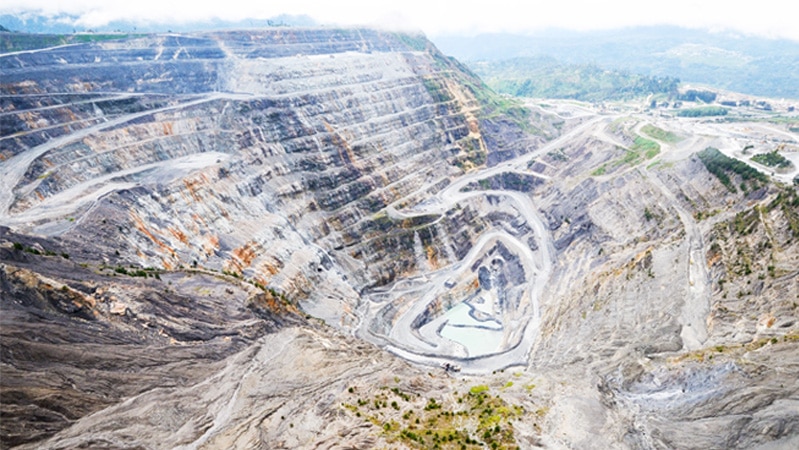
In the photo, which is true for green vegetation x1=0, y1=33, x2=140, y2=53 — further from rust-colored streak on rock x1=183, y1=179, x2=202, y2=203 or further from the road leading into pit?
the road leading into pit

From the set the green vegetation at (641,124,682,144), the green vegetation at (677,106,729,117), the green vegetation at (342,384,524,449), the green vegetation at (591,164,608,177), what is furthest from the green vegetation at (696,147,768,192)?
the green vegetation at (677,106,729,117)

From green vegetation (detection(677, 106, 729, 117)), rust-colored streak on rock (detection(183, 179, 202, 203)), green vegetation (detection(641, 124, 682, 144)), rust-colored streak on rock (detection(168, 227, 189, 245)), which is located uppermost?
rust-colored streak on rock (detection(183, 179, 202, 203))

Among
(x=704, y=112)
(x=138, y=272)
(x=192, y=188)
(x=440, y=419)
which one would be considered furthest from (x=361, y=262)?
(x=704, y=112)

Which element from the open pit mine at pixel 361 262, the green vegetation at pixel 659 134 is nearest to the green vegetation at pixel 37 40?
the open pit mine at pixel 361 262

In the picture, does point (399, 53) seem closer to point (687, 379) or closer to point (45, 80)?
point (45, 80)

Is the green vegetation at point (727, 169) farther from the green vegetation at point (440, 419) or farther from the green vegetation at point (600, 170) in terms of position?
the green vegetation at point (440, 419)

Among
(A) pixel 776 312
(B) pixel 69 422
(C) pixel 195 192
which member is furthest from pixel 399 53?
(B) pixel 69 422

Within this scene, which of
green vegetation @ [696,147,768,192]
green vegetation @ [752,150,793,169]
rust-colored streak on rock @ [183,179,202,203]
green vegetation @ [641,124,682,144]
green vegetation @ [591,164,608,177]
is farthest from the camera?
green vegetation @ [641,124,682,144]
